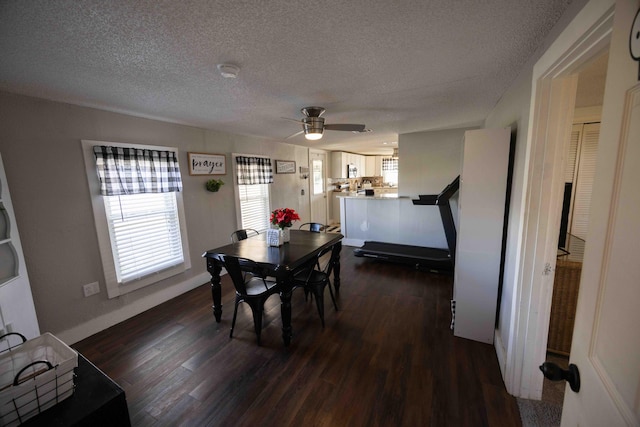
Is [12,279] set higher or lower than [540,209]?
lower

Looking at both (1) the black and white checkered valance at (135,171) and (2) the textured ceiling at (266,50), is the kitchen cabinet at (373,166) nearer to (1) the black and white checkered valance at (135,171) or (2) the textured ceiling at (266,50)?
(2) the textured ceiling at (266,50)

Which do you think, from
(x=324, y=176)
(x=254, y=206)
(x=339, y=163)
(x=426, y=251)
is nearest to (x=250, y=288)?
(x=254, y=206)

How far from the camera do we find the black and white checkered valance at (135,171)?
8.38 feet

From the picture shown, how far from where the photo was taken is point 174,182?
10.4ft

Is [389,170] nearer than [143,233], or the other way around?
[143,233]

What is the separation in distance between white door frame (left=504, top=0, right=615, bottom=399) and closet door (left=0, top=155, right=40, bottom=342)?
11.1ft

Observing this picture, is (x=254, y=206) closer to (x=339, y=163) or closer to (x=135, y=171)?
(x=135, y=171)

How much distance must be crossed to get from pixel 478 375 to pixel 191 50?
2.94 m

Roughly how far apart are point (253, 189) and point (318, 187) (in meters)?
2.56

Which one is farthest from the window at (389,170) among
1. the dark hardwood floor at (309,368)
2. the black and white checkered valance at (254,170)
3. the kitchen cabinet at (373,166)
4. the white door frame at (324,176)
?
the dark hardwood floor at (309,368)

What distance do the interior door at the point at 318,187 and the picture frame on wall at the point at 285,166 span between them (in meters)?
0.85

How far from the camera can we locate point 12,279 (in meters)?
1.76

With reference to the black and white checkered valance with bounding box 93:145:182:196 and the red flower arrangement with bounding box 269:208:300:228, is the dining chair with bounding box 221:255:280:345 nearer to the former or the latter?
the red flower arrangement with bounding box 269:208:300:228

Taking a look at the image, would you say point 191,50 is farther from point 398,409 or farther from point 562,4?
point 398,409
